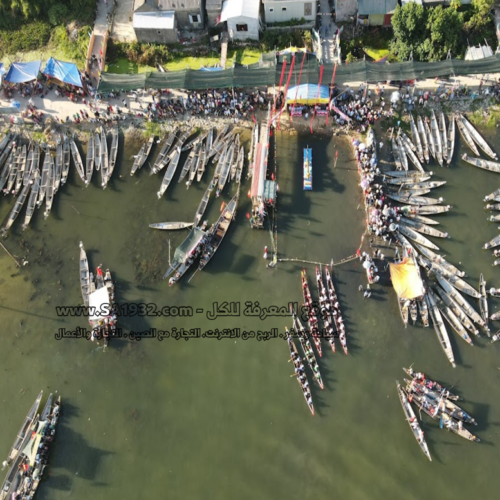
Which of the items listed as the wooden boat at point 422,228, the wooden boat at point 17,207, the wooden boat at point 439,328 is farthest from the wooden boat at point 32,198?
the wooden boat at point 439,328

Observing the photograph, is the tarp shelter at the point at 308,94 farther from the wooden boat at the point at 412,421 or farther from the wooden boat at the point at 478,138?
the wooden boat at the point at 412,421

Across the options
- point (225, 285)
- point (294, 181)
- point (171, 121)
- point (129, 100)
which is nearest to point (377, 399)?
point (225, 285)

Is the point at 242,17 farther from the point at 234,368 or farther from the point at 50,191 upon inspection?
the point at 234,368

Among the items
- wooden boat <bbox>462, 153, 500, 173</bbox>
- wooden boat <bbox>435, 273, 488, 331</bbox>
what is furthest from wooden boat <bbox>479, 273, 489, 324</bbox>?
wooden boat <bbox>462, 153, 500, 173</bbox>

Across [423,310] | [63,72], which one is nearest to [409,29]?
[423,310]

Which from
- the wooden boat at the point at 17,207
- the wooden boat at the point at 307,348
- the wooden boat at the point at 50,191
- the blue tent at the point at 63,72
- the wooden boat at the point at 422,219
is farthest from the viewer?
the blue tent at the point at 63,72

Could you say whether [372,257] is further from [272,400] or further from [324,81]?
[324,81]
